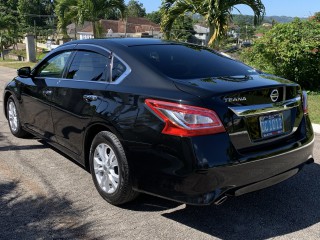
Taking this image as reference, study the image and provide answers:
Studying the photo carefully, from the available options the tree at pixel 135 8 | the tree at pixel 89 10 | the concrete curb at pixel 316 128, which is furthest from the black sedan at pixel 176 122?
the tree at pixel 135 8

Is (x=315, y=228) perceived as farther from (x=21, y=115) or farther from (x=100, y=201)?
(x=21, y=115)

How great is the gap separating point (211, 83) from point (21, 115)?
11.4ft

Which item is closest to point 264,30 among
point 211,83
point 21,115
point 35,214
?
point 21,115

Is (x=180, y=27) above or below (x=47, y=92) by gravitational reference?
above

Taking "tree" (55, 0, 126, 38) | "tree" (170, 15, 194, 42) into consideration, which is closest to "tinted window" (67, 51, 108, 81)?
"tree" (170, 15, 194, 42)

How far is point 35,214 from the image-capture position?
3.62 meters

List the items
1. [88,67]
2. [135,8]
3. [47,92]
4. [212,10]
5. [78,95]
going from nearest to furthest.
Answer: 1. [78,95]
2. [88,67]
3. [47,92]
4. [212,10]
5. [135,8]

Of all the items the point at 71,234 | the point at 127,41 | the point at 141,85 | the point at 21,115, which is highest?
the point at 127,41

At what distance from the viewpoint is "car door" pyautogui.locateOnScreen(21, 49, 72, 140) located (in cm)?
479

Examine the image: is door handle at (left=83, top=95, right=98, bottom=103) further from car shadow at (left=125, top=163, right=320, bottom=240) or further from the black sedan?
car shadow at (left=125, top=163, right=320, bottom=240)

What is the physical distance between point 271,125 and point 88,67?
80.5 inches

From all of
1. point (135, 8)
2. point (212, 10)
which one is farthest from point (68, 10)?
point (135, 8)

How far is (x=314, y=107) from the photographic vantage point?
8508 mm

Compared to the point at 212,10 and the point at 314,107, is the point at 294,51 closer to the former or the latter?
the point at 314,107
